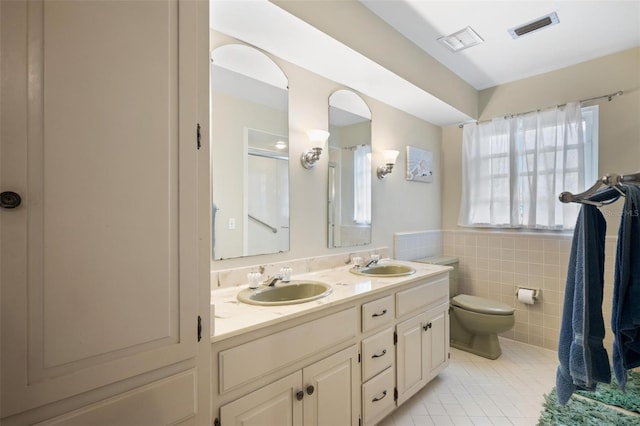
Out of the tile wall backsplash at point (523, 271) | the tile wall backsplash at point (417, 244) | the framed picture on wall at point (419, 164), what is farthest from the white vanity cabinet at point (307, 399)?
the tile wall backsplash at point (523, 271)

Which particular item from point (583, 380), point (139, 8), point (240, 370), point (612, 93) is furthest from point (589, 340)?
point (612, 93)

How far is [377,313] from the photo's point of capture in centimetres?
160

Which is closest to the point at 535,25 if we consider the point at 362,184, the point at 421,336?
the point at 362,184

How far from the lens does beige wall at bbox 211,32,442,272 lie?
190cm

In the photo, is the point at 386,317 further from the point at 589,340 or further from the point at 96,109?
the point at 96,109

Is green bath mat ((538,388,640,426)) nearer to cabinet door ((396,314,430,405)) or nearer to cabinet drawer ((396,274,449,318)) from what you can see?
cabinet door ((396,314,430,405))

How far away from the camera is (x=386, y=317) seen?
1.67m

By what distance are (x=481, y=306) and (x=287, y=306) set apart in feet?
6.59

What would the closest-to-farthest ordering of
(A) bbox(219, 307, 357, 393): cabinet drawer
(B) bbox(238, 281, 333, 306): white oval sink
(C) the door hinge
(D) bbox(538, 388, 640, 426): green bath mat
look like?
(C) the door hinge, (A) bbox(219, 307, 357, 393): cabinet drawer, (B) bbox(238, 281, 333, 306): white oval sink, (D) bbox(538, 388, 640, 426): green bath mat

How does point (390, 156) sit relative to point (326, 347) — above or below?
above

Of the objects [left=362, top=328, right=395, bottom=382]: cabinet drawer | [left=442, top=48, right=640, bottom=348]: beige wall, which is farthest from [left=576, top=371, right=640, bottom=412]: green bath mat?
[left=362, top=328, right=395, bottom=382]: cabinet drawer

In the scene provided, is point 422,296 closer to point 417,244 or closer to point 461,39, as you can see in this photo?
point 417,244

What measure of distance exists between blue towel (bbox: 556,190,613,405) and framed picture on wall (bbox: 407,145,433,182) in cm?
185

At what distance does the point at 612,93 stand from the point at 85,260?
354cm
